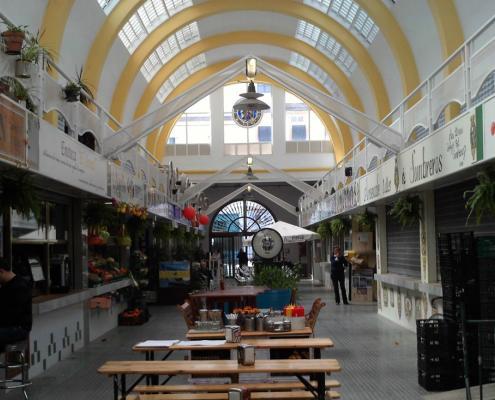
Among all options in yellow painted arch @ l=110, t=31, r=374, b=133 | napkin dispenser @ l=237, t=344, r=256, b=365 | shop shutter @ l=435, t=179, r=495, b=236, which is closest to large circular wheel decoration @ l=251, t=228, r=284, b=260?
shop shutter @ l=435, t=179, r=495, b=236

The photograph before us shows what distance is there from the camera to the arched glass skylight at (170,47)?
1016 inches

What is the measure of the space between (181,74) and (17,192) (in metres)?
24.7

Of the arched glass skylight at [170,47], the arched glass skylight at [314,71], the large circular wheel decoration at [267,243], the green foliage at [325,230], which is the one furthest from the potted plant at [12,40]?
the arched glass skylight at [314,71]

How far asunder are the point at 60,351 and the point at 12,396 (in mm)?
2919

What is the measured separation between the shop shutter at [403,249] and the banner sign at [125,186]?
549 cm

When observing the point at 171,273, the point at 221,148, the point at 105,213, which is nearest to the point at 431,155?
the point at 105,213

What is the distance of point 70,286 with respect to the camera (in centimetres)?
1177

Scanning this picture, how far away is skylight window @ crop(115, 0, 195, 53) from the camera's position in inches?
845

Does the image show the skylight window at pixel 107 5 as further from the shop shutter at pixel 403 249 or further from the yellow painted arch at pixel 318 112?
Result: the yellow painted arch at pixel 318 112

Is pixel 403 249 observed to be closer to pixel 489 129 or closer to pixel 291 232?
pixel 489 129

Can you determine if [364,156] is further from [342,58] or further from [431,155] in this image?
[342,58]

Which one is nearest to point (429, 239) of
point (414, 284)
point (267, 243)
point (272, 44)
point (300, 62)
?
point (414, 284)

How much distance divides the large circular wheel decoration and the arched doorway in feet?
76.0

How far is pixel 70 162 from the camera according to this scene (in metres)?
9.23
